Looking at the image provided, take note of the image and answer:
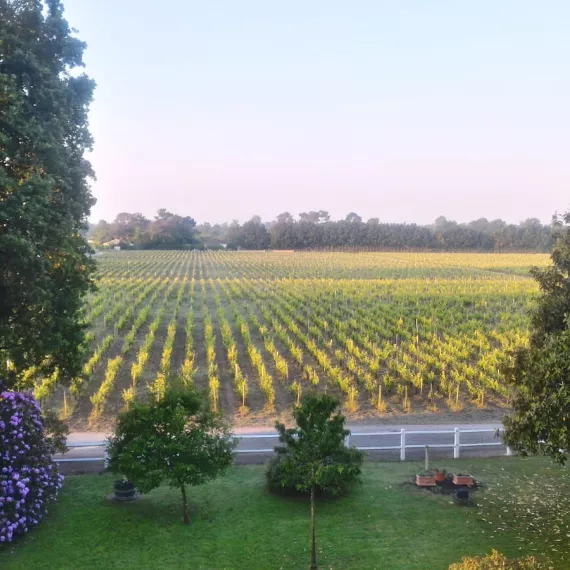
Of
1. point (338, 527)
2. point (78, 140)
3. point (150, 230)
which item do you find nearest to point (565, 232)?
point (338, 527)

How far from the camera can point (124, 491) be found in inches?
498

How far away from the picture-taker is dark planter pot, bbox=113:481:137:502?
12656 millimetres

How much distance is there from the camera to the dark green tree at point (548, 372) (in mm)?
9297

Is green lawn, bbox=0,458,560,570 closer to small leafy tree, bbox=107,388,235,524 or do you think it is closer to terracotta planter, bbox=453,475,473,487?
terracotta planter, bbox=453,475,473,487

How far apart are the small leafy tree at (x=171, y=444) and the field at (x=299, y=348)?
64 cm

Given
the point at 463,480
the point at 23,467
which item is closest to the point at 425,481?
the point at 463,480

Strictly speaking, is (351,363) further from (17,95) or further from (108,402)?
(17,95)

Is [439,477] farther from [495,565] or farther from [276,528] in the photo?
[495,565]

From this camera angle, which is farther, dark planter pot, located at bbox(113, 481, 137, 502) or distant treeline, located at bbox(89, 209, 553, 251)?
distant treeline, located at bbox(89, 209, 553, 251)

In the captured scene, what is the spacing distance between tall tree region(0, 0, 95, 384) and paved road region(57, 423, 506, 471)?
2.52 metres

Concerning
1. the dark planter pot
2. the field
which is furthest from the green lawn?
the field

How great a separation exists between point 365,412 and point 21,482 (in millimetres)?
11792

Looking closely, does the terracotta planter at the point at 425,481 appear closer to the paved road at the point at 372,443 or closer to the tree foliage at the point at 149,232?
the paved road at the point at 372,443

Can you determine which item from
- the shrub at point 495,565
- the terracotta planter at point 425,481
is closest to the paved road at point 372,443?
the terracotta planter at point 425,481
